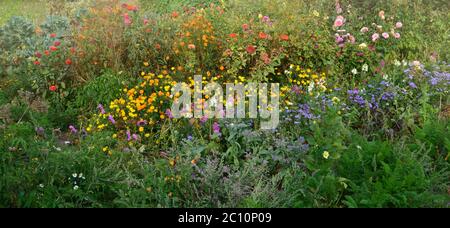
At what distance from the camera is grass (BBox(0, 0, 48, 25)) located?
10315 mm

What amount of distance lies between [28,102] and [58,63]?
614 mm

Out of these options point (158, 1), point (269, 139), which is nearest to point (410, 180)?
point (269, 139)

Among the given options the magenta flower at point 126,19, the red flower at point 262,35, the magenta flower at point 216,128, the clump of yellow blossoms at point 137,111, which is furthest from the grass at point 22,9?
the magenta flower at point 216,128

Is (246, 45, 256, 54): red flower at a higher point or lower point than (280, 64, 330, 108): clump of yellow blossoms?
higher

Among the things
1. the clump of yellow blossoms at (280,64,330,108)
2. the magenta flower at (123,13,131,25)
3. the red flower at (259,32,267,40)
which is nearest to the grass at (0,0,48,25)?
the magenta flower at (123,13,131,25)

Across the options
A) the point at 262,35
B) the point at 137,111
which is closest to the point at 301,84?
the point at 262,35

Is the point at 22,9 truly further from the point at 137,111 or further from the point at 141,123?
the point at 141,123

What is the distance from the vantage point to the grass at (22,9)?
33.8ft

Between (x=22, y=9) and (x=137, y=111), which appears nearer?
(x=137, y=111)

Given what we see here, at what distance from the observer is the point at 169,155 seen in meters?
4.13

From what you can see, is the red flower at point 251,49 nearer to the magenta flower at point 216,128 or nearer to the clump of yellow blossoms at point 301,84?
the clump of yellow blossoms at point 301,84

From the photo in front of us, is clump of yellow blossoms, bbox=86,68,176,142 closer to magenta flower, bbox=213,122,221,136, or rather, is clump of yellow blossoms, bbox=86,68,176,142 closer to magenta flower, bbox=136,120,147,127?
magenta flower, bbox=136,120,147,127

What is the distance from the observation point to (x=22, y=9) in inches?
456

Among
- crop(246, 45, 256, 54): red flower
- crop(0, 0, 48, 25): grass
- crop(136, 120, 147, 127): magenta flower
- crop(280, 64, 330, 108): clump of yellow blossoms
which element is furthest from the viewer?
crop(0, 0, 48, 25): grass
